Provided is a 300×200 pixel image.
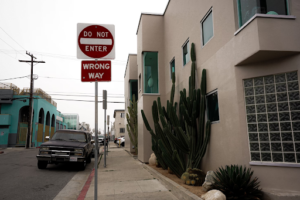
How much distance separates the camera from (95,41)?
15.3 ft

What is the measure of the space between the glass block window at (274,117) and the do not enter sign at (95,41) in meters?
3.29

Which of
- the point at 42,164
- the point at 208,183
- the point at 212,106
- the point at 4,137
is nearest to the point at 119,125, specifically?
the point at 4,137

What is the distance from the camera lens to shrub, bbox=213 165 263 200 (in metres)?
4.97

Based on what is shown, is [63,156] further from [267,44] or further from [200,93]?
[267,44]

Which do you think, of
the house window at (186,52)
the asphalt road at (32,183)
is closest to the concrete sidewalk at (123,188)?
the asphalt road at (32,183)

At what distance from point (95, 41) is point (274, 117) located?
13.3 ft

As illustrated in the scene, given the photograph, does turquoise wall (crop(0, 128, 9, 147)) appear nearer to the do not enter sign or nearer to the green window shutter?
the green window shutter

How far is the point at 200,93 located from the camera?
7.28 meters

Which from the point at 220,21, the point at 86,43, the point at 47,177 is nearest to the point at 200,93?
the point at 220,21

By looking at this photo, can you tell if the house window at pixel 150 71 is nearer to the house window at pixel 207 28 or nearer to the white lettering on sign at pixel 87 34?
the house window at pixel 207 28

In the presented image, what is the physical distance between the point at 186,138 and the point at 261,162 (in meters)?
2.58

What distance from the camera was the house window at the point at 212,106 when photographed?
7023 millimetres

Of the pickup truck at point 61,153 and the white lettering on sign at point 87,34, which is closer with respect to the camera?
the white lettering on sign at point 87,34

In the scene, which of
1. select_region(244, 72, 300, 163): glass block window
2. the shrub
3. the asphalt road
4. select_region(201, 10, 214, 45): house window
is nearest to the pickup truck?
the asphalt road
